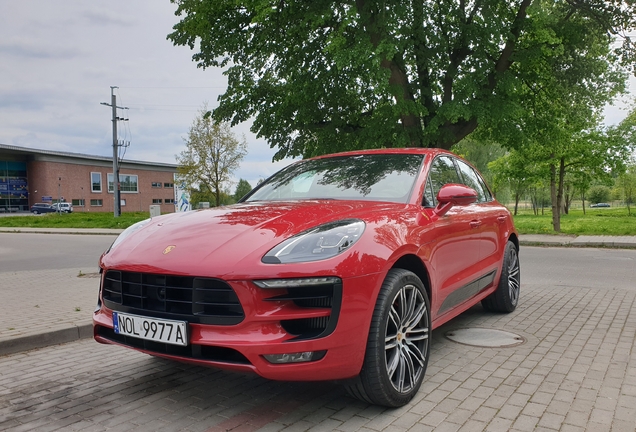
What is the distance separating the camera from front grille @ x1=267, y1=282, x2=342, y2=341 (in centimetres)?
264

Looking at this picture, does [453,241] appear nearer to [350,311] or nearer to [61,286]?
[350,311]

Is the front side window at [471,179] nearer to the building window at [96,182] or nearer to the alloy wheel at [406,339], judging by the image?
the alloy wheel at [406,339]

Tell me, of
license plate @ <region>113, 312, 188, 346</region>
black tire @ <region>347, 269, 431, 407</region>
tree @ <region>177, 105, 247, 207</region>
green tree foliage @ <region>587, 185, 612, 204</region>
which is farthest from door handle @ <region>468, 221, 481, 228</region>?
green tree foliage @ <region>587, 185, 612, 204</region>

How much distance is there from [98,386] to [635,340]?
14.5 ft

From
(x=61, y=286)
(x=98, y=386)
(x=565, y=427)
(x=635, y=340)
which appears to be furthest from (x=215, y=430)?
(x=61, y=286)

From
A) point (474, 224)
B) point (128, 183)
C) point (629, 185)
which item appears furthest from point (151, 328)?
point (128, 183)

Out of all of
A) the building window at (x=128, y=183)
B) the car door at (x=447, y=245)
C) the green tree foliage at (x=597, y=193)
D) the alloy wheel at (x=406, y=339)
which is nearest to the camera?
the alloy wheel at (x=406, y=339)

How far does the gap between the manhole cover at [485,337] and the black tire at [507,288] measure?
2.17ft

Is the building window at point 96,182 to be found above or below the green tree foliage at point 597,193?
above

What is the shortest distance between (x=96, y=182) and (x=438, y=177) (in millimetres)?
74120

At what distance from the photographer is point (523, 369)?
3732 mm

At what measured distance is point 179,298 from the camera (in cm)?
279

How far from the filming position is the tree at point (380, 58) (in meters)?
13.9

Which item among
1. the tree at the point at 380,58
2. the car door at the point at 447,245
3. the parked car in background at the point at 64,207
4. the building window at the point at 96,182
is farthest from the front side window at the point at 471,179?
the building window at the point at 96,182
